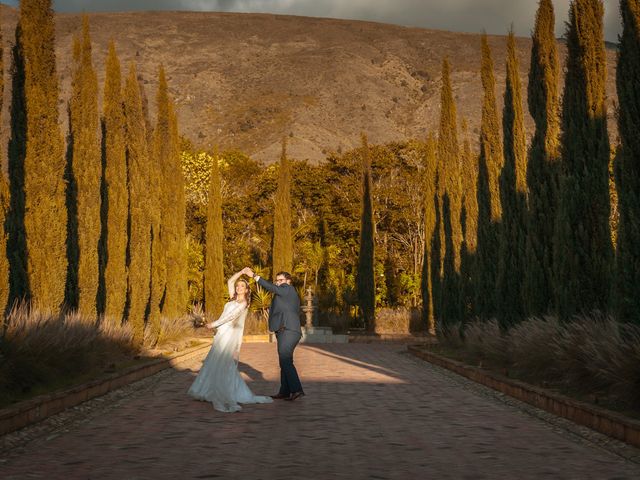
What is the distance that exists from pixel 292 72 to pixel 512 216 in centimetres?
10317

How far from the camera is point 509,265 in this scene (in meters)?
20.0

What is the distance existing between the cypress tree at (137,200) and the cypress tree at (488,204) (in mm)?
9163

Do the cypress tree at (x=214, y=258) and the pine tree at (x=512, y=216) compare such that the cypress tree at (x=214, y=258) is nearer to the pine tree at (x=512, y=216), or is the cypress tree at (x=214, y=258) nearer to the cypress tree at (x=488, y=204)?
the cypress tree at (x=488, y=204)

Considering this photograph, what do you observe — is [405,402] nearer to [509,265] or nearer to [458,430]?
[458,430]

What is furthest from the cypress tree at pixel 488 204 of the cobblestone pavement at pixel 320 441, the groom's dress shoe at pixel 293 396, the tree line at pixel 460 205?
the groom's dress shoe at pixel 293 396

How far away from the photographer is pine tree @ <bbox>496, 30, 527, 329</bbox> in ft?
64.7

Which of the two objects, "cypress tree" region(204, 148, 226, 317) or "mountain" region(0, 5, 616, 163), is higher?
"mountain" region(0, 5, 616, 163)

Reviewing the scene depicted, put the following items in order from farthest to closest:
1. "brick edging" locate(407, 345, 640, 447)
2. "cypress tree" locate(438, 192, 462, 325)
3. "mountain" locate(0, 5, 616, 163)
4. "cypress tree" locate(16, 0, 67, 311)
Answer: "mountain" locate(0, 5, 616, 163), "cypress tree" locate(438, 192, 462, 325), "cypress tree" locate(16, 0, 67, 311), "brick edging" locate(407, 345, 640, 447)

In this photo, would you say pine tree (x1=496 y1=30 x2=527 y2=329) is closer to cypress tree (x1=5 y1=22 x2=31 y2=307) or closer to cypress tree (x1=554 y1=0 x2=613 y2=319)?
cypress tree (x1=554 y1=0 x2=613 y2=319)

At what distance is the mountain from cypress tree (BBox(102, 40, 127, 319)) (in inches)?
2354

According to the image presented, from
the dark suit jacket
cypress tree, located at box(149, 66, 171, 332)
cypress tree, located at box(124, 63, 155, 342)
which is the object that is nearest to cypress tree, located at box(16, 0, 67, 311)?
the dark suit jacket

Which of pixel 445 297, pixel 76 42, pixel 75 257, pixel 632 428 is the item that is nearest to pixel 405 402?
pixel 632 428

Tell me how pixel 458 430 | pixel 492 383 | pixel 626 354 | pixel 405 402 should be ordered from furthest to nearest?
1. pixel 492 383
2. pixel 405 402
3. pixel 626 354
4. pixel 458 430

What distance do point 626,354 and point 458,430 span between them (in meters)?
2.50
